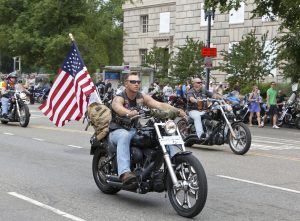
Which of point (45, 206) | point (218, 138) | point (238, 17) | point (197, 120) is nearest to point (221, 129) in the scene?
point (218, 138)

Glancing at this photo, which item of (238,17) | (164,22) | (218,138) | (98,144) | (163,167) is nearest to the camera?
(163,167)

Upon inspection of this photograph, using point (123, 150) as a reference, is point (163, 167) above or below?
below

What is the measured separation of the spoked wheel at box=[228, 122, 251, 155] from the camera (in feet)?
43.4

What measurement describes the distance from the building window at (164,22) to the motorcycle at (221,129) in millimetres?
39320

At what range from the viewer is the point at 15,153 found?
12930 mm

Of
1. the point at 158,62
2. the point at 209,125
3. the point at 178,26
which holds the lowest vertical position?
the point at 209,125

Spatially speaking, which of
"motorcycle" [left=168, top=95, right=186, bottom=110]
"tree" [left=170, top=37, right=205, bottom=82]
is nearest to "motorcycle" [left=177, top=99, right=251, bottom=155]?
"motorcycle" [left=168, top=95, right=186, bottom=110]

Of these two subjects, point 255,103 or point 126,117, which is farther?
point 255,103

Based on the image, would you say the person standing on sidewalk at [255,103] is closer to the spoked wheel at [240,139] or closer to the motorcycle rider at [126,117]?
the spoked wheel at [240,139]

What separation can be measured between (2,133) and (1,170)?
23.3ft

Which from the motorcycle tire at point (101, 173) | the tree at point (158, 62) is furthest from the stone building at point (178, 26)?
the motorcycle tire at point (101, 173)

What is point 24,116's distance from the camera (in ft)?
64.6

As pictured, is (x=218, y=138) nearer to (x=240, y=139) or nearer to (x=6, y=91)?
(x=240, y=139)

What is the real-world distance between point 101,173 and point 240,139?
18.3ft
